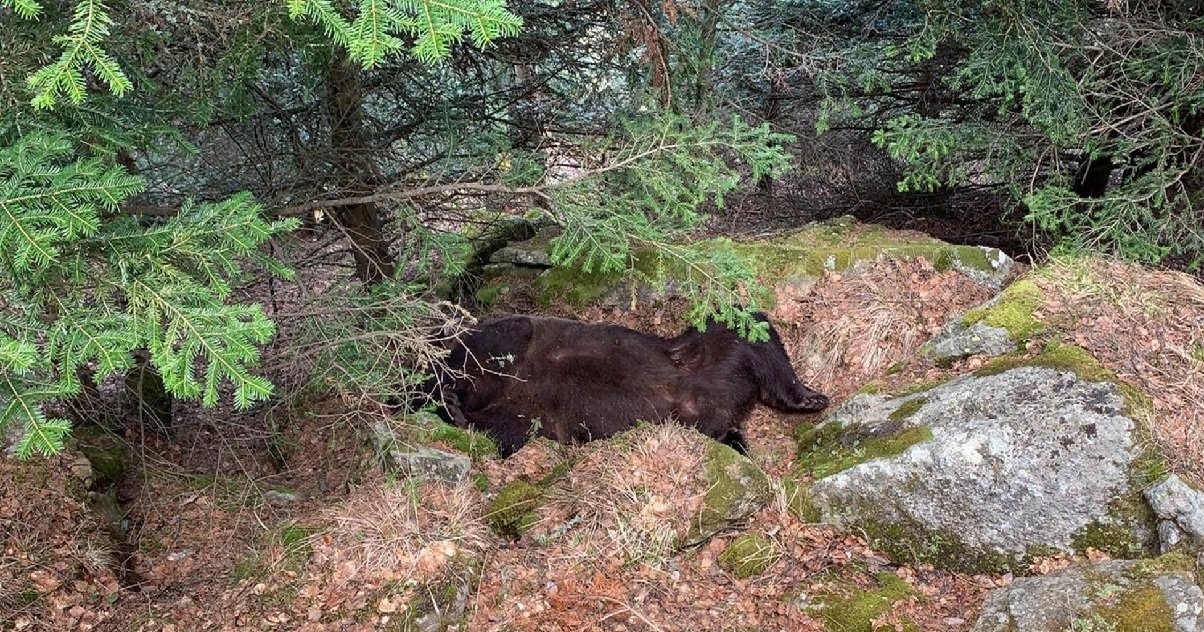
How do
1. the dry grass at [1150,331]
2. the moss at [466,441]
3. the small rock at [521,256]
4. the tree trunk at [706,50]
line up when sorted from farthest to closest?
1. the small rock at [521,256]
2. the tree trunk at [706,50]
3. the moss at [466,441]
4. the dry grass at [1150,331]

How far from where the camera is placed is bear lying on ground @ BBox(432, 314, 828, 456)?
539cm

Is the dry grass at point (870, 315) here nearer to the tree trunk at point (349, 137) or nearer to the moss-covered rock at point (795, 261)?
the moss-covered rock at point (795, 261)

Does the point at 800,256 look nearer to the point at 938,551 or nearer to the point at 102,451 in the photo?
the point at 938,551

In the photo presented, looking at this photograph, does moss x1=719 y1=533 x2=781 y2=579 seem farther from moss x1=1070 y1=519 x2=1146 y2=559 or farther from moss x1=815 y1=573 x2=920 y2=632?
moss x1=1070 y1=519 x2=1146 y2=559

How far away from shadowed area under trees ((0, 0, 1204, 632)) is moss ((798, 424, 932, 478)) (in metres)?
0.03

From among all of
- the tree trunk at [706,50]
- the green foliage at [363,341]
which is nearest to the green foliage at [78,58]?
the green foliage at [363,341]

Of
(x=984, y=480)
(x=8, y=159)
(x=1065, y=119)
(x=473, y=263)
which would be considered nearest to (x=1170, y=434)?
(x=984, y=480)

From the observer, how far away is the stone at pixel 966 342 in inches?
186

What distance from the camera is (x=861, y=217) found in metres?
8.80

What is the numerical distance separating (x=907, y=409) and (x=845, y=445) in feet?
1.46

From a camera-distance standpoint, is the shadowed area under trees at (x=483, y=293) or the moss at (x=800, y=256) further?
the moss at (x=800, y=256)

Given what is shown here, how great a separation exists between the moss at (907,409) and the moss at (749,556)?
1.19 meters

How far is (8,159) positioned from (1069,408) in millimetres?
5161

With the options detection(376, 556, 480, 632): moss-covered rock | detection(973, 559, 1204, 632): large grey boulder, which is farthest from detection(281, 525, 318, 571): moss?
detection(973, 559, 1204, 632): large grey boulder
